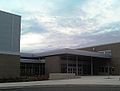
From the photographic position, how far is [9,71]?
41312 mm

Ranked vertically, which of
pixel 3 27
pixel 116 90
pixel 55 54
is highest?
pixel 3 27

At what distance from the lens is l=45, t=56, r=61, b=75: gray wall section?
194 feet

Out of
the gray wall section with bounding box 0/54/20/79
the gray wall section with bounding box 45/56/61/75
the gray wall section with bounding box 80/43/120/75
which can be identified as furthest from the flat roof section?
the gray wall section with bounding box 0/54/20/79

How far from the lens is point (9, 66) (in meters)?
41.3

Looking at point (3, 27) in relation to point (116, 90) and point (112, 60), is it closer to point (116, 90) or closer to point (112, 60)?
point (116, 90)

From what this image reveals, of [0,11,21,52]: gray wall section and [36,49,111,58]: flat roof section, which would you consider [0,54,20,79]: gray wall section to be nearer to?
[0,11,21,52]: gray wall section

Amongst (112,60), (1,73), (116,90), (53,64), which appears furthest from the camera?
(112,60)

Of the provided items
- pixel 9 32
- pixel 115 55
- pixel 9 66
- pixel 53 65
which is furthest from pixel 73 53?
pixel 9 66

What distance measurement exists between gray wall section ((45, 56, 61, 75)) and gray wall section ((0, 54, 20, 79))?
17.5 metres

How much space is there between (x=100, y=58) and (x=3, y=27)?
34.8m

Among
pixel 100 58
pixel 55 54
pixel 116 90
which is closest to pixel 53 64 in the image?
pixel 55 54

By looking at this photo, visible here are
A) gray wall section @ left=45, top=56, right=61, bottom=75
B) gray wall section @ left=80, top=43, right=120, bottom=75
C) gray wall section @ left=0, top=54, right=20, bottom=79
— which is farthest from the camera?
gray wall section @ left=80, top=43, right=120, bottom=75

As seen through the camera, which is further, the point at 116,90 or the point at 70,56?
the point at 70,56

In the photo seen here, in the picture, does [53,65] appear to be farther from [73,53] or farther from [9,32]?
[9,32]
